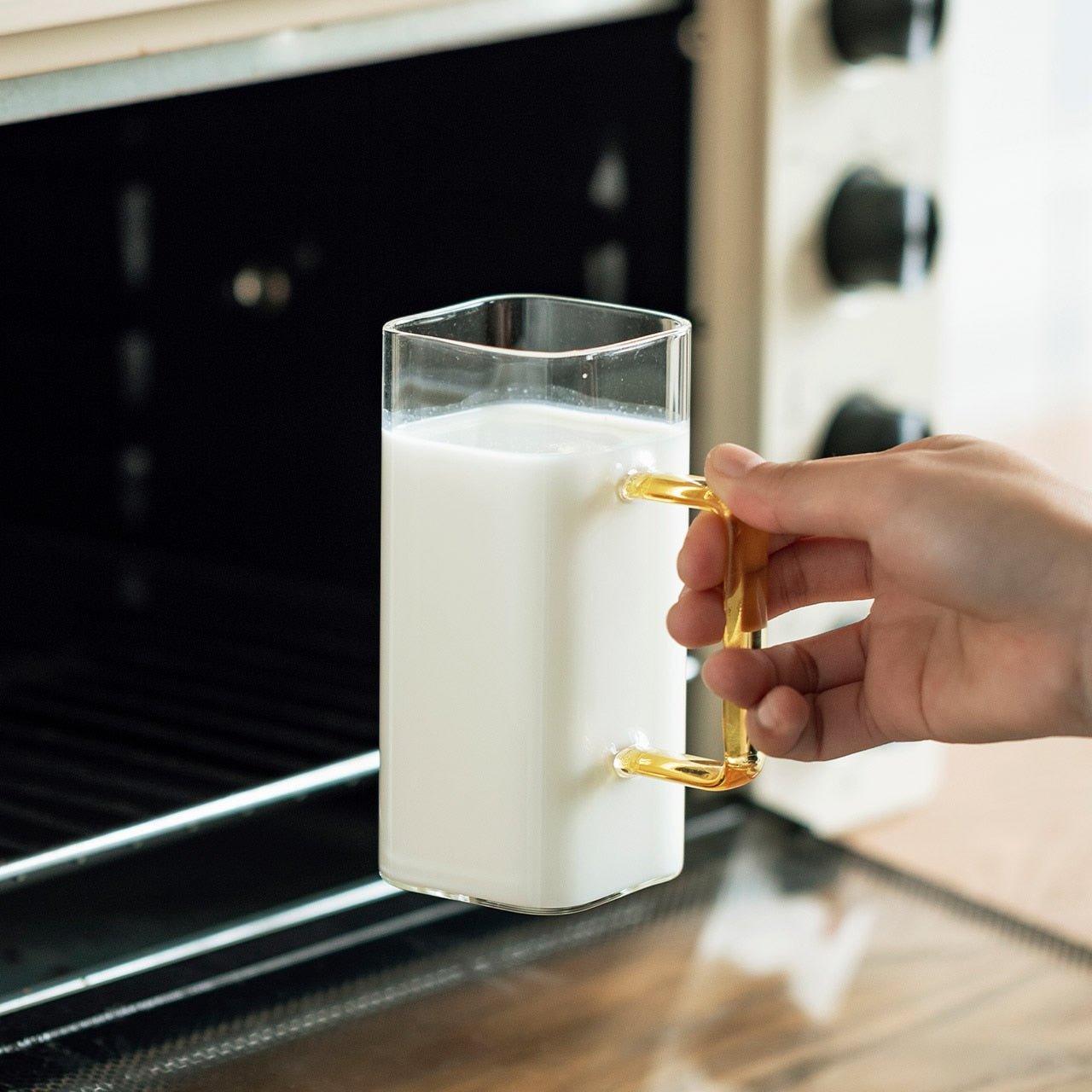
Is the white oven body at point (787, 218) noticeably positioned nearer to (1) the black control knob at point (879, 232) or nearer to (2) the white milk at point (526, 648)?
(1) the black control knob at point (879, 232)

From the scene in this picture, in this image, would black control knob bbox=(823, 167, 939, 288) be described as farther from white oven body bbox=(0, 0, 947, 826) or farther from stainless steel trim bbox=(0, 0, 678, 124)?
stainless steel trim bbox=(0, 0, 678, 124)

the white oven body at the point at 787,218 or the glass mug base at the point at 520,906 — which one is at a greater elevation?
the white oven body at the point at 787,218

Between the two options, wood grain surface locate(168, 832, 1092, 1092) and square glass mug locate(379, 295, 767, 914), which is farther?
wood grain surface locate(168, 832, 1092, 1092)

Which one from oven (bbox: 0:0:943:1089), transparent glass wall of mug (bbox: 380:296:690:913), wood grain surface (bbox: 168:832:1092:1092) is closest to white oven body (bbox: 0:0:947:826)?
oven (bbox: 0:0:943:1089)

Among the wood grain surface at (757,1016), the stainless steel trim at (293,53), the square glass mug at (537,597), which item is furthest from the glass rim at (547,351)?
the wood grain surface at (757,1016)

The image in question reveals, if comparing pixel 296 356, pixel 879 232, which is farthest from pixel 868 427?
pixel 296 356

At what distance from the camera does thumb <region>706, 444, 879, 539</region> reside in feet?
1.54

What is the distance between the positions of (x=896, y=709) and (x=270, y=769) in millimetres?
254

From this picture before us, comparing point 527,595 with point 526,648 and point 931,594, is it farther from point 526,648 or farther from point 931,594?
point 931,594

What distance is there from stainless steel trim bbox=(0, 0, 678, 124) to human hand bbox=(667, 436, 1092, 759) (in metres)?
0.23

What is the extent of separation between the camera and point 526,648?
46cm

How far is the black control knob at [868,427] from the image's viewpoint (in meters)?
0.77

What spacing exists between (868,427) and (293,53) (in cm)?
32

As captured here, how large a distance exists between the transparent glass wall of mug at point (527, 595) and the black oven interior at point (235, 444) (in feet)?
0.57
